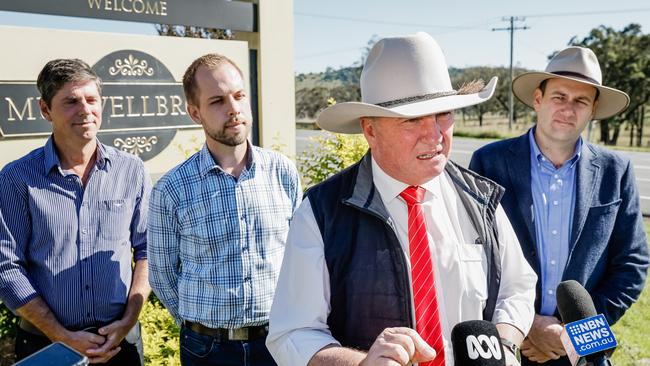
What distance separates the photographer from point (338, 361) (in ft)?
5.00

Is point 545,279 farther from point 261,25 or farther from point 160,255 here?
point 261,25

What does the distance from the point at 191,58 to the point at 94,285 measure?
291 centimetres

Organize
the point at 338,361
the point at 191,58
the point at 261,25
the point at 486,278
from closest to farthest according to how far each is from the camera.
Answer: the point at 338,361 < the point at 486,278 < the point at 191,58 < the point at 261,25

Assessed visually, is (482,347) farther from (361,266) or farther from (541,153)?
(541,153)

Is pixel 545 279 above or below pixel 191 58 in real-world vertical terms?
below

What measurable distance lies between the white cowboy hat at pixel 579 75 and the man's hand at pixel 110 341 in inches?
95.1

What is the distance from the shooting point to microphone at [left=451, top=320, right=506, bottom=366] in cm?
141

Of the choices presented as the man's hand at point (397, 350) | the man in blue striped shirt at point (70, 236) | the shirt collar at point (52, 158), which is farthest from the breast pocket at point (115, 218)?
the man's hand at point (397, 350)

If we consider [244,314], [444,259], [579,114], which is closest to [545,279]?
[579,114]

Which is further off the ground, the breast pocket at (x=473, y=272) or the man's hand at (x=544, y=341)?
the breast pocket at (x=473, y=272)

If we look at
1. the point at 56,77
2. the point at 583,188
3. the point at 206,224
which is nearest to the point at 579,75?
the point at 583,188

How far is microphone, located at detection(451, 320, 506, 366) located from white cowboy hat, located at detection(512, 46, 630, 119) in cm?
173

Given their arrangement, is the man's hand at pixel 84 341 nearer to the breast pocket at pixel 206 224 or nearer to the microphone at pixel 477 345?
the breast pocket at pixel 206 224

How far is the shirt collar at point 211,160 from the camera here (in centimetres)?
254
